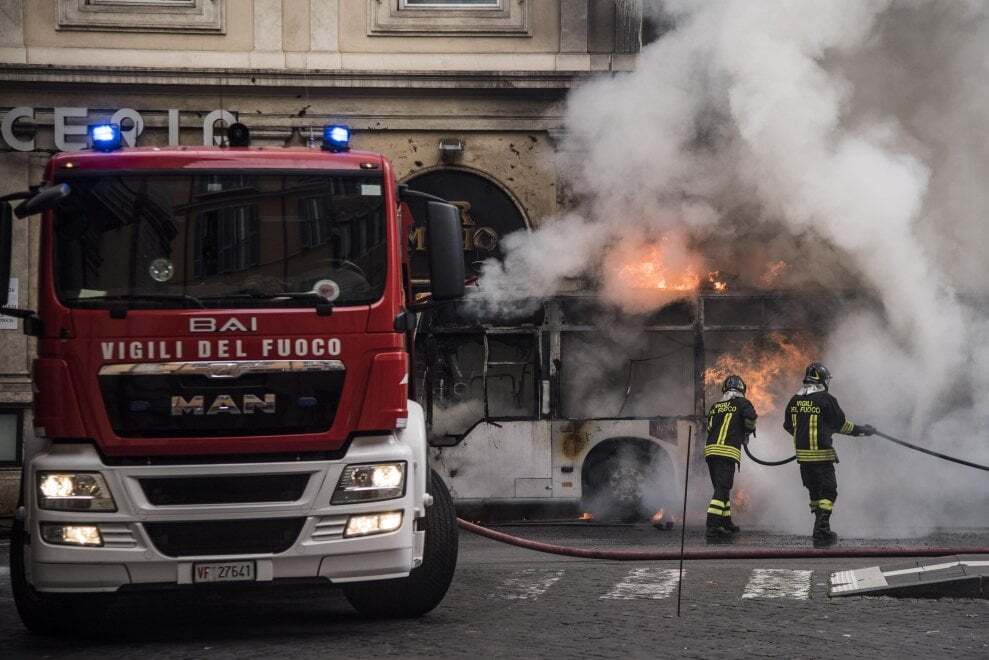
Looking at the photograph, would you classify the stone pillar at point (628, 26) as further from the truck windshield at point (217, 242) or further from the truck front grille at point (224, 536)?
the truck front grille at point (224, 536)

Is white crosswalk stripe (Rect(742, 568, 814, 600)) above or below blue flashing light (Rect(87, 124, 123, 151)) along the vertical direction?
below

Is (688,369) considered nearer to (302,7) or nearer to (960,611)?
(302,7)

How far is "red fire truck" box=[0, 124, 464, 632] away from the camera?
769 cm

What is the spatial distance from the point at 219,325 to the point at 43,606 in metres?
1.84

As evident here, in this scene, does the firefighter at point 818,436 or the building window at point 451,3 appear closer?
the firefighter at point 818,436

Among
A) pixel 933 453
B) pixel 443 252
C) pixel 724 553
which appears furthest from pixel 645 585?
pixel 933 453

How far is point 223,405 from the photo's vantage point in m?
7.78

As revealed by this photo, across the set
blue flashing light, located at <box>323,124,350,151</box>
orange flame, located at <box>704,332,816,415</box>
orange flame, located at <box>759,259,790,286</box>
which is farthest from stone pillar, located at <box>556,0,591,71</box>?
blue flashing light, located at <box>323,124,350,151</box>

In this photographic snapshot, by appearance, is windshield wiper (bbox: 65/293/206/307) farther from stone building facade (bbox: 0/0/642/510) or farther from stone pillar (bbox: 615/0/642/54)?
stone pillar (bbox: 615/0/642/54)

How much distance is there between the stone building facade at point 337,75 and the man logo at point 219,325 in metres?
11.3

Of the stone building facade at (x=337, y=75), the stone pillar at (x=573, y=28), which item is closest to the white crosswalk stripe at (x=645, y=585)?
the stone building facade at (x=337, y=75)

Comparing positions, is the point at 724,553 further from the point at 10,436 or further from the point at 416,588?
the point at 10,436

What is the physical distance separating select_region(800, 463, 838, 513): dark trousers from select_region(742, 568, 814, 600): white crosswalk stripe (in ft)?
8.89

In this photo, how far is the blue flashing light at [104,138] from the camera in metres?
8.31
